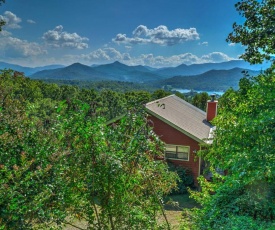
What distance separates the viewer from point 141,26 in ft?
103

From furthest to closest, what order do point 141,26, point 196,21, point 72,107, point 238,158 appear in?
point 141,26 → point 196,21 → point 238,158 → point 72,107

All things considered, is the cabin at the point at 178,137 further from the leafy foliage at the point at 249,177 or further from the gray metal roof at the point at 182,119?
the leafy foliage at the point at 249,177

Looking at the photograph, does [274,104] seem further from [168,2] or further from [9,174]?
[168,2]

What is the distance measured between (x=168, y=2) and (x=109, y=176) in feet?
59.6

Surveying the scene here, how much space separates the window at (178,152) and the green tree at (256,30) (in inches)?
299

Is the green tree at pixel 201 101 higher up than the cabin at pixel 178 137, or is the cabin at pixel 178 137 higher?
the green tree at pixel 201 101

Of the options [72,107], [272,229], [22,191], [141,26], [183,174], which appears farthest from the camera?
[141,26]

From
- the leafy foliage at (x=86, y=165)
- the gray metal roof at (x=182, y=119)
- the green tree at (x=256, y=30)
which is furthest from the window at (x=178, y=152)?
the leafy foliage at (x=86, y=165)

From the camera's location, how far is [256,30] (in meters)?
8.71

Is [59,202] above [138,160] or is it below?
below

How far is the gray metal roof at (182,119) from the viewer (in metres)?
15.3

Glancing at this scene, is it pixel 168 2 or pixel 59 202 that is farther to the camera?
pixel 168 2

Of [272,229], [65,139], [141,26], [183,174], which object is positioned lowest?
[183,174]

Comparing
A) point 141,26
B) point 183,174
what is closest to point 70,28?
point 141,26
